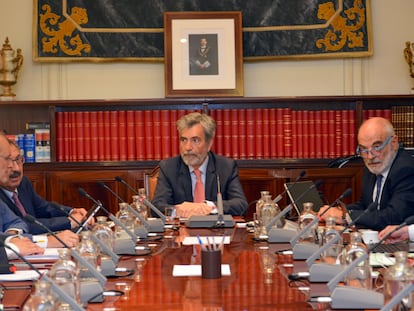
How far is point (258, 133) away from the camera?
6.23 metres

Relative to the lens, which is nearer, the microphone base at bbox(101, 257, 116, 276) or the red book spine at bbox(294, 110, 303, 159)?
the microphone base at bbox(101, 257, 116, 276)

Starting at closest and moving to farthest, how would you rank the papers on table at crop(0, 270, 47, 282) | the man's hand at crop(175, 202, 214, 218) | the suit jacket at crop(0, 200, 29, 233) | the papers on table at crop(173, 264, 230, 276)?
the papers on table at crop(0, 270, 47, 282)
the papers on table at crop(173, 264, 230, 276)
the suit jacket at crop(0, 200, 29, 233)
the man's hand at crop(175, 202, 214, 218)

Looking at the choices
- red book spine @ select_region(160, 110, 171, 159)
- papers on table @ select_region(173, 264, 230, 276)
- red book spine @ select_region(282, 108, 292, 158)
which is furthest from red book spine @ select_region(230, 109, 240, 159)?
papers on table @ select_region(173, 264, 230, 276)

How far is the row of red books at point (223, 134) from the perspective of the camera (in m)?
6.20

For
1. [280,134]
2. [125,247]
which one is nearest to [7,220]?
[125,247]

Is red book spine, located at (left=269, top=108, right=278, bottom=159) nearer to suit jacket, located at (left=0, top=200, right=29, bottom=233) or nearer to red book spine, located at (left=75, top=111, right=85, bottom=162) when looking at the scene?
red book spine, located at (left=75, top=111, right=85, bottom=162)

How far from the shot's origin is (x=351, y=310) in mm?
2174

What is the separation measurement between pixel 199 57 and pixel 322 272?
12.4ft

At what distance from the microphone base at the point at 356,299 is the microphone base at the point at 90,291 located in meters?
0.68

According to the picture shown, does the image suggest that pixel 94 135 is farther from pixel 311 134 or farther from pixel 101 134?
pixel 311 134

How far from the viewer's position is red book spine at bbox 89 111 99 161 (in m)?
6.20

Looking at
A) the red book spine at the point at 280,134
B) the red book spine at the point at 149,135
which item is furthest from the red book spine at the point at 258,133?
the red book spine at the point at 149,135

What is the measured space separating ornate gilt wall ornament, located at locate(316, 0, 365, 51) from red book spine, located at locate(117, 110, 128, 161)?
65.0 inches

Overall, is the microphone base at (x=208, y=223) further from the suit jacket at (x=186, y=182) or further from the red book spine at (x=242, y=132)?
the red book spine at (x=242, y=132)
